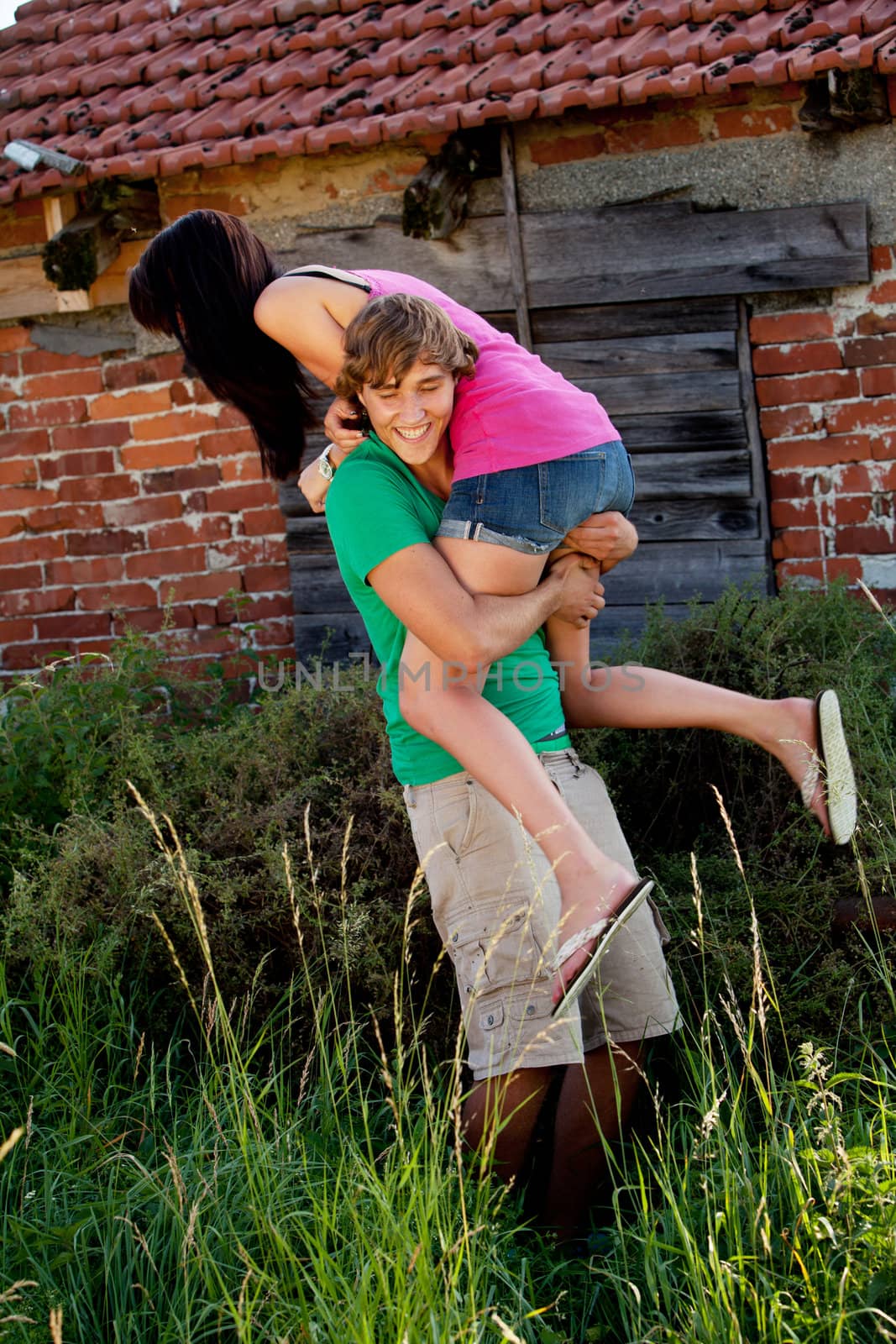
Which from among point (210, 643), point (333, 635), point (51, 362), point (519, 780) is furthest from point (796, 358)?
point (51, 362)

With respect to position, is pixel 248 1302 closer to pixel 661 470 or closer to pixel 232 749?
pixel 232 749

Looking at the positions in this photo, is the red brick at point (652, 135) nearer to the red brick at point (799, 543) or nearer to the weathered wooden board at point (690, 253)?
the weathered wooden board at point (690, 253)

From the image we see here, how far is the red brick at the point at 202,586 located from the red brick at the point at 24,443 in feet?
3.38

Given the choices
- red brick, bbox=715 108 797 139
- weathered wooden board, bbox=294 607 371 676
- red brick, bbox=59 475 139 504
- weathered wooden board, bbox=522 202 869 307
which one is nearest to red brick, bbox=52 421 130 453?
red brick, bbox=59 475 139 504

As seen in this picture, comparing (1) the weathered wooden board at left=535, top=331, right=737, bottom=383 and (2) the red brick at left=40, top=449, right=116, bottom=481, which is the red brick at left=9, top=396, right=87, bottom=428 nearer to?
(2) the red brick at left=40, top=449, right=116, bottom=481

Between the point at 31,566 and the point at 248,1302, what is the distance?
5.06 meters

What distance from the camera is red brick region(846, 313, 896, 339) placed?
505cm

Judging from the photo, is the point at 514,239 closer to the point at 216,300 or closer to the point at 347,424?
the point at 216,300

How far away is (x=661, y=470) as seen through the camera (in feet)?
17.7

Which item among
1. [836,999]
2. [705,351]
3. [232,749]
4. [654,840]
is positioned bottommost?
[836,999]

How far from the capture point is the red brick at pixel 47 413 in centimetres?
622

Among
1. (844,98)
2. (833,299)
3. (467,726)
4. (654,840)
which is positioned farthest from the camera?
(833,299)

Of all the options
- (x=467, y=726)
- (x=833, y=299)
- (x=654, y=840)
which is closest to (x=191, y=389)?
(x=833, y=299)

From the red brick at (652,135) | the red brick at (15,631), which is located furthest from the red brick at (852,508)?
the red brick at (15,631)
